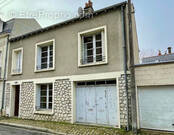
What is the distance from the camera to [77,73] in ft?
24.4

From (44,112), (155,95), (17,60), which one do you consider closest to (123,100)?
(155,95)

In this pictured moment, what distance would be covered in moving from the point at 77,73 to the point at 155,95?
384cm

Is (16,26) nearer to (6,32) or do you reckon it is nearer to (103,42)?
(6,32)

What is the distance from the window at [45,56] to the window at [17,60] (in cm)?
176

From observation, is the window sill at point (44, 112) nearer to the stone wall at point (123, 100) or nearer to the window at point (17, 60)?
the window at point (17, 60)

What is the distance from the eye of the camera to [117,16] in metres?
6.73

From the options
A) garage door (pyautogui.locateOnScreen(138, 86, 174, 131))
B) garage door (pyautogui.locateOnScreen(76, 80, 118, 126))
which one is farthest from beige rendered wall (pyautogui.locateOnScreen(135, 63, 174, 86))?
garage door (pyautogui.locateOnScreen(76, 80, 118, 126))

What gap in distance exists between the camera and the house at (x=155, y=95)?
5.57 meters

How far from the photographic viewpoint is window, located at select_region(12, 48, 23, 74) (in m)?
10.2

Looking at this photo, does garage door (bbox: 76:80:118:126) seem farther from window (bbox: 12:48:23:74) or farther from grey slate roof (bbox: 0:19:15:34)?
grey slate roof (bbox: 0:19:15:34)

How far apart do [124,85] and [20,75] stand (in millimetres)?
7254

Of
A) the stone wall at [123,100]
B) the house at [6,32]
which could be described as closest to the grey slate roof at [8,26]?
the house at [6,32]

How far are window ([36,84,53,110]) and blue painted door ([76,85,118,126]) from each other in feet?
6.61

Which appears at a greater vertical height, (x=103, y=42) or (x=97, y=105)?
(x=103, y=42)
